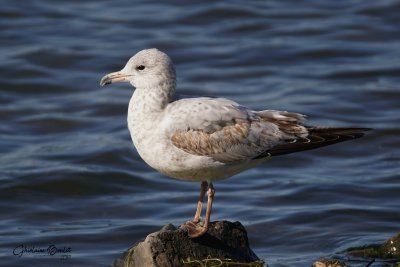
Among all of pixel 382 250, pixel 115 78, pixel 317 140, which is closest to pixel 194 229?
pixel 317 140

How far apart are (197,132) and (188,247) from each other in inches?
38.6

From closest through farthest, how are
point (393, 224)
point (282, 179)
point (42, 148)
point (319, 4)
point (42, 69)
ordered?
point (393, 224)
point (282, 179)
point (42, 148)
point (42, 69)
point (319, 4)

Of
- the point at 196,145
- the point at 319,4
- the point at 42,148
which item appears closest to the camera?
the point at 196,145

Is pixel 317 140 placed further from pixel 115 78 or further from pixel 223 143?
pixel 115 78

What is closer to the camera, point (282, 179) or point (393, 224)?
point (393, 224)

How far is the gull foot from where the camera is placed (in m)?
8.16

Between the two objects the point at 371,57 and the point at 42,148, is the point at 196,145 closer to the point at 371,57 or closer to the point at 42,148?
the point at 42,148

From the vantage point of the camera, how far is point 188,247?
26.7 feet

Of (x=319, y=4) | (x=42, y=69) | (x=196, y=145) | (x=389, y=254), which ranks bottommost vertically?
(x=389, y=254)

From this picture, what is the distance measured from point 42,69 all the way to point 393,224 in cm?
801

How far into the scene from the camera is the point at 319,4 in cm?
2000

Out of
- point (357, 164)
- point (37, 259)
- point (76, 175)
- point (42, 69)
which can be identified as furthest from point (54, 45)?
point (37, 259)

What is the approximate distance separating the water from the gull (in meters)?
1.53

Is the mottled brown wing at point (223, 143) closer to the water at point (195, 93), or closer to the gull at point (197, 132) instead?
the gull at point (197, 132)
